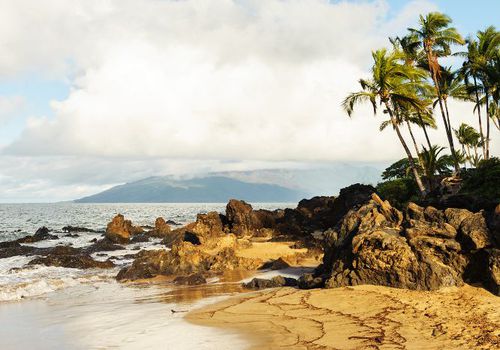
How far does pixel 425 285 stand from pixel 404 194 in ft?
90.8

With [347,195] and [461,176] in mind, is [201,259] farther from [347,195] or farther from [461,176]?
[461,176]

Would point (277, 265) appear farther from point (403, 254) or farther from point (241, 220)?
point (241, 220)

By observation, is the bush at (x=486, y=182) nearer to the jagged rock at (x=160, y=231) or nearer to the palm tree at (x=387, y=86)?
the palm tree at (x=387, y=86)

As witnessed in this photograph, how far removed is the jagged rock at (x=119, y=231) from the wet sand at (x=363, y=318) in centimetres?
3474

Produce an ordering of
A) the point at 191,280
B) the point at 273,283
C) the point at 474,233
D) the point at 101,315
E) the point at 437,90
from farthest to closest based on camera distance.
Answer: the point at 437,90, the point at 191,280, the point at 273,283, the point at 101,315, the point at 474,233

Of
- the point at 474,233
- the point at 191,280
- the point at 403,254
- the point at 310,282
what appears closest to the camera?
the point at 403,254

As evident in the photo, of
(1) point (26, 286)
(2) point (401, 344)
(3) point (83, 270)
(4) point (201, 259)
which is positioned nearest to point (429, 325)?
(2) point (401, 344)

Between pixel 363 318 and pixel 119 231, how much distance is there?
140 ft

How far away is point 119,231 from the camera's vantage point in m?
49.7

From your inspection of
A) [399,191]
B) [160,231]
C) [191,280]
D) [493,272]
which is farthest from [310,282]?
[160,231]

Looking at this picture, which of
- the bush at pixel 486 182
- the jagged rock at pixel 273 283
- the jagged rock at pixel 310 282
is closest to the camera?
the jagged rock at pixel 310 282

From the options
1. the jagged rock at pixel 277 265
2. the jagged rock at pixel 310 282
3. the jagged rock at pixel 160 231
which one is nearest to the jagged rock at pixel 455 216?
the jagged rock at pixel 310 282

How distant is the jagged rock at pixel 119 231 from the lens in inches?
1840

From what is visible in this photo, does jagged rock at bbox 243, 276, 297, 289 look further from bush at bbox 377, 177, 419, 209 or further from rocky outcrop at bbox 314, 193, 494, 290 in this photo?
bush at bbox 377, 177, 419, 209
